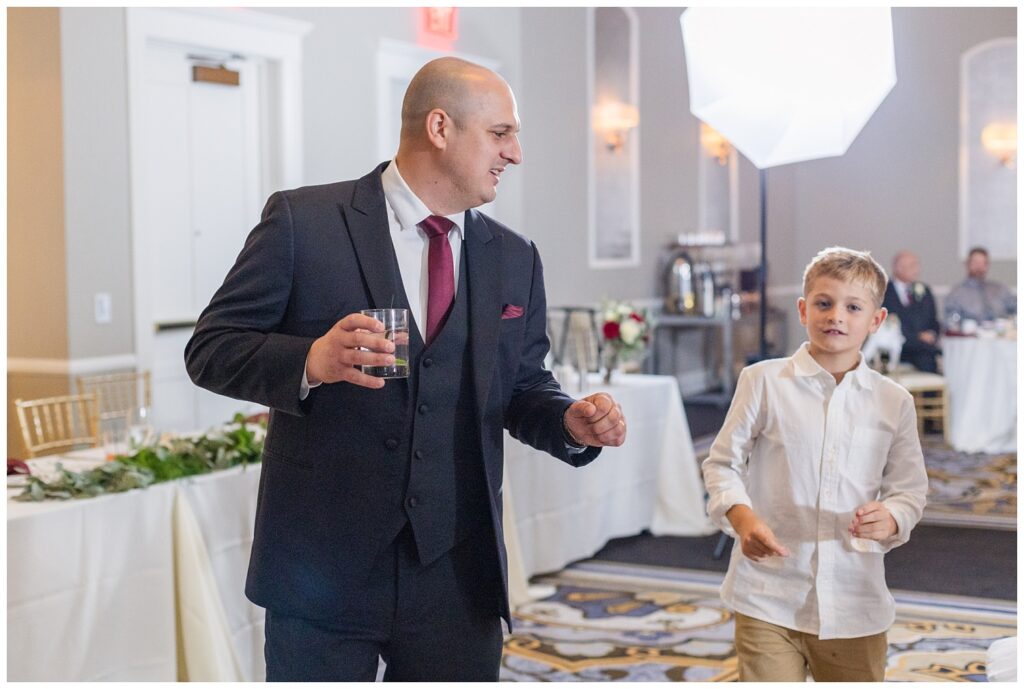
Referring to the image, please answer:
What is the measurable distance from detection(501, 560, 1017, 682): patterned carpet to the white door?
2.33m

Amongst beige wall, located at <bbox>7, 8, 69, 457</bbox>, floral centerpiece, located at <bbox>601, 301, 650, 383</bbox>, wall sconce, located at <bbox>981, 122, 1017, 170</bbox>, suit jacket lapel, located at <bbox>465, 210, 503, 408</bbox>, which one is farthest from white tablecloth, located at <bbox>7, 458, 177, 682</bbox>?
wall sconce, located at <bbox>981, 122, 1017, 170</bbox>

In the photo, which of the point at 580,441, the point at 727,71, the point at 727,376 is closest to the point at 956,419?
the point at 727,376

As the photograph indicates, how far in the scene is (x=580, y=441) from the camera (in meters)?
1.91

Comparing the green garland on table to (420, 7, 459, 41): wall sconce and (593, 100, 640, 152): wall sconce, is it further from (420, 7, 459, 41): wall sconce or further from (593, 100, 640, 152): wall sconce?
(593, 100, 640, 152): wall sconce

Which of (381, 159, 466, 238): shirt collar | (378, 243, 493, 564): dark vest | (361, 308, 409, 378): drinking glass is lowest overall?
(378, 243, 493, 564): dark vest

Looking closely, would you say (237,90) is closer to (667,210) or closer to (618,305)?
(618,305)

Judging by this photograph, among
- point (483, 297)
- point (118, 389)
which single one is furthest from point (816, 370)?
point (118, 389)

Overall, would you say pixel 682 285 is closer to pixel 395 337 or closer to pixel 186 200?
pixel 186 200

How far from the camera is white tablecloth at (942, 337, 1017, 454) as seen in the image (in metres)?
8.47

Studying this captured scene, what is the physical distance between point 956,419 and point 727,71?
515 cm

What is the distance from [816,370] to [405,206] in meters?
1.10

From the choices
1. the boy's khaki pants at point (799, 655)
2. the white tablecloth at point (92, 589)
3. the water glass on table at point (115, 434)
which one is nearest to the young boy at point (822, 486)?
the boy's khaki pants at point (799, 655)

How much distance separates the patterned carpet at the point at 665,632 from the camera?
13.1 ft

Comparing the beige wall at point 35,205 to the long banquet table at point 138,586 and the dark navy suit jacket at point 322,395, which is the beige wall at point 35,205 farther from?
the dark navy suit jacket at point 322,395
